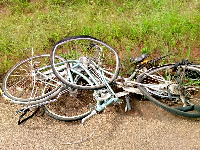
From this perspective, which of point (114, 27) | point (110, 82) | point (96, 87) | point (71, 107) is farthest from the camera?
point (114, 27)

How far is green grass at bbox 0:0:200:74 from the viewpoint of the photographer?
15.0ft

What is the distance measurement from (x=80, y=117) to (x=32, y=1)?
473cm

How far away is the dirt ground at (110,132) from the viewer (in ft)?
10.2

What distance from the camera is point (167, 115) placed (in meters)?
3.55

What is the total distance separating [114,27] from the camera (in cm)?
494

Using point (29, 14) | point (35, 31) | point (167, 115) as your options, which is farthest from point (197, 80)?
point (29, 14)

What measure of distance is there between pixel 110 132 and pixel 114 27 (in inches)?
106

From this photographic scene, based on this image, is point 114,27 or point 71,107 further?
point 114,27

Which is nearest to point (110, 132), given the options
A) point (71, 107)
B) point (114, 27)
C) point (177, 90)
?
point (71, 107)

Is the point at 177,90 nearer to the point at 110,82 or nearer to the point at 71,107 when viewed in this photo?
the point at 110,82

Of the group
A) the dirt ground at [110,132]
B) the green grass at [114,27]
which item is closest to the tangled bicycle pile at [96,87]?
the dirt ground at [110,132]

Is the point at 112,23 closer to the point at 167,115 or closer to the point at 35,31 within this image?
the point at 35,31

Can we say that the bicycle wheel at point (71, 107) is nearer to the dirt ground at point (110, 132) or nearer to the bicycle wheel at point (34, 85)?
the dirt ground at point (110, 132)

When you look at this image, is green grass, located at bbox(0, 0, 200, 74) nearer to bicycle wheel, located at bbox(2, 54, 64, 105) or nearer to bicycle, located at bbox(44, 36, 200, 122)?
bicycle wheel, located at bbox(2, 54, 64, 105)
